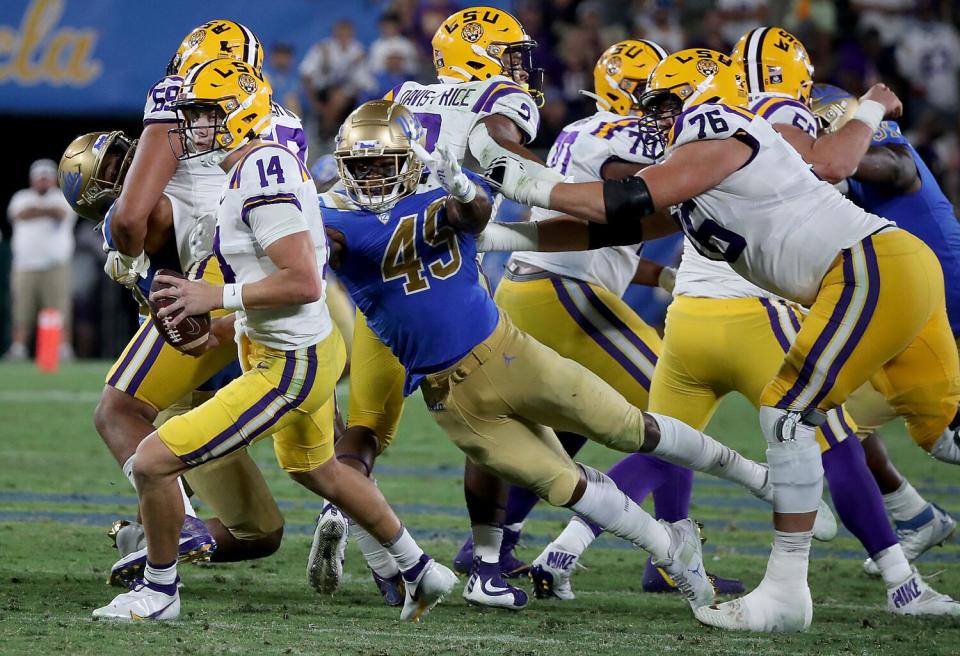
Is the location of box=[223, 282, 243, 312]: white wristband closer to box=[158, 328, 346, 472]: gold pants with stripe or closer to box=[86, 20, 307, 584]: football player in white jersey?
box=[158, 328, 346, 472]: gold pants with stripe

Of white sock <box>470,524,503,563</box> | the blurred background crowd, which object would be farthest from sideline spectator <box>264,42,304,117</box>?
white sock <box>470,524,503,563</box>

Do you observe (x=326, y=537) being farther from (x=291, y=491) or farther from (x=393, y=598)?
(x=291, y=491)

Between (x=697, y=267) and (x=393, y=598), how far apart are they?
1.51 meters

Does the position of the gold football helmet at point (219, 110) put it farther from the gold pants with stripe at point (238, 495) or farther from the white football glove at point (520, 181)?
the gold pants with stripe at point (238, 495)

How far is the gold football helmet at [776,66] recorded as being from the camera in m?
5.00

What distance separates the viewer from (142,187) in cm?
454

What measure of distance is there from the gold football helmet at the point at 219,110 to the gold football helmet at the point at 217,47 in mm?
1176

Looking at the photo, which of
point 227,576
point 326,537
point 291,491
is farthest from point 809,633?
point 291,491

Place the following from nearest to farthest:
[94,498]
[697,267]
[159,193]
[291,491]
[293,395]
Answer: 1. [293,395]
2. [159,193]
3. [697,267]
4. [94,498]
5. [291,491]

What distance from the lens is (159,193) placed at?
4.58m

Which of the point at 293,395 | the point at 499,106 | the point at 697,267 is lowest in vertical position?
the point at 293,395

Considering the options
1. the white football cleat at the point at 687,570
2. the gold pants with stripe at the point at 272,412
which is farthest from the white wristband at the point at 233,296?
the white football cleat at the point at 687,570

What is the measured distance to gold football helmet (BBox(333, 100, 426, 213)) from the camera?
4.11 m

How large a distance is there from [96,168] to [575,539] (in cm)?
202
